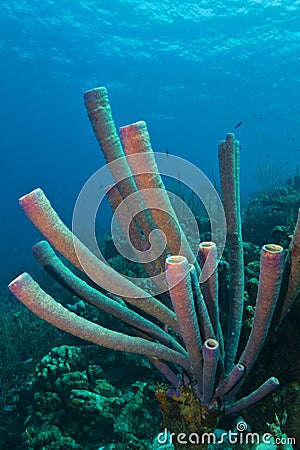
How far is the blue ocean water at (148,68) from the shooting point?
2395 centimetres

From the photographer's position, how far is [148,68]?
109ft

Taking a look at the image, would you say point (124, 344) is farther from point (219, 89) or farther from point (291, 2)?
point (219, 89)

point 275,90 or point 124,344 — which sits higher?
point 124,344

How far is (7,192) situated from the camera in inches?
2697

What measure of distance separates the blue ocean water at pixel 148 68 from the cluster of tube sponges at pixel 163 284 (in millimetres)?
13950

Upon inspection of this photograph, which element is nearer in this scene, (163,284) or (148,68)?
(163,284)

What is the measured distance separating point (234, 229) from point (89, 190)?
103 cm

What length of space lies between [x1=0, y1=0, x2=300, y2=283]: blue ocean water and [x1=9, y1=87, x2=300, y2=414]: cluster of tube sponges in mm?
13950

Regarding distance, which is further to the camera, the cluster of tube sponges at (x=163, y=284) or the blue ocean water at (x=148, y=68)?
the blue ocean water at (x=148, y=68)

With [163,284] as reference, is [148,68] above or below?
above

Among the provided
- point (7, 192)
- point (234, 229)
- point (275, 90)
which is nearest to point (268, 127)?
point (275, 90)

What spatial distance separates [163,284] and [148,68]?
3472cm

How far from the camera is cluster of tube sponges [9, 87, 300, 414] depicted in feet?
5.17

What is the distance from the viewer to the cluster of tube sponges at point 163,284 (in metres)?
1.58
